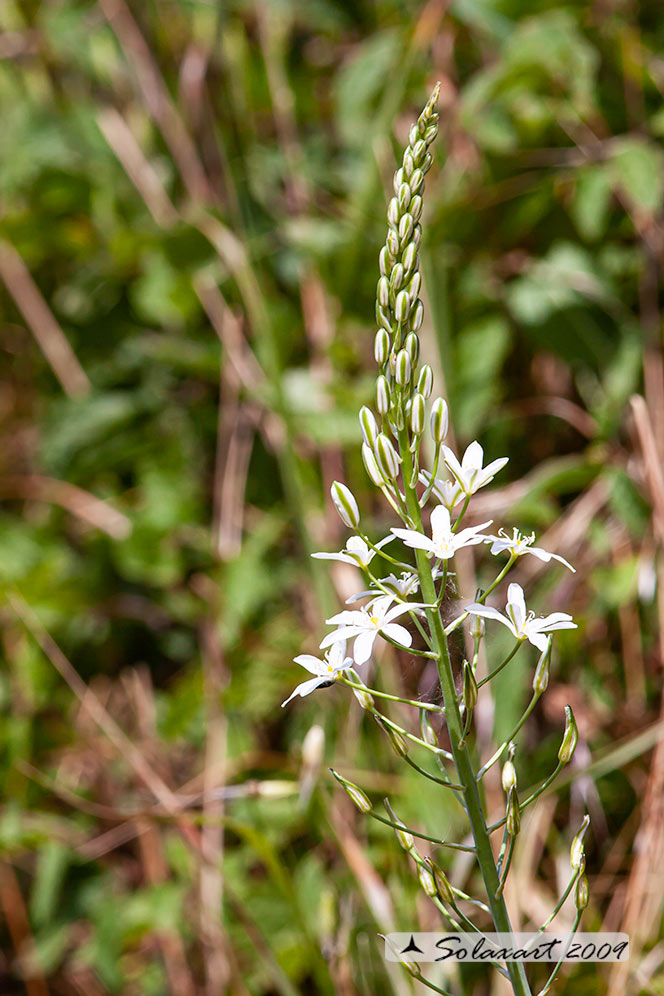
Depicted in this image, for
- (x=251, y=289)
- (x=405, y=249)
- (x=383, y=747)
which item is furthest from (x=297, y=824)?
(x=405, y=249)

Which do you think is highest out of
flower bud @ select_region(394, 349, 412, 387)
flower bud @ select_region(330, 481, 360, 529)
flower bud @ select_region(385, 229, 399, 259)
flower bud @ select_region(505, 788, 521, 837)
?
flower bud @ select_region(385, 229, 399, 259)

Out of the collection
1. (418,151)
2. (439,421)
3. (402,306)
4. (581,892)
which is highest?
(418,151)

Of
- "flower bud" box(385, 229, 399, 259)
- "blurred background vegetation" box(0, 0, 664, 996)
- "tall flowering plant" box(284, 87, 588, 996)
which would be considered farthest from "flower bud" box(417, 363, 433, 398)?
"blurred background vegetation" box(0, 0, 664, 996)

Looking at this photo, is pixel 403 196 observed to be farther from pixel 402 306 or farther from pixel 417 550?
pixel 417 550

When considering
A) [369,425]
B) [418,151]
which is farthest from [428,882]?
[418,151]

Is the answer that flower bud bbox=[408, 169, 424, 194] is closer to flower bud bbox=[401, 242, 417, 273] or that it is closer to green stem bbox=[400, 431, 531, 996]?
flower bud bbox=[401, 242, 417, 273]

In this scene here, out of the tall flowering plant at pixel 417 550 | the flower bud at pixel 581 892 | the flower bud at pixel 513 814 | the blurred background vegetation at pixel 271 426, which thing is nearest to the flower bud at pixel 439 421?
the tall flowering plant at pixel 417 550

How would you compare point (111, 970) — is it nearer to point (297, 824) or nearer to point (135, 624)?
point (297, 824)

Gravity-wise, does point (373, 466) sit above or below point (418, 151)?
below
